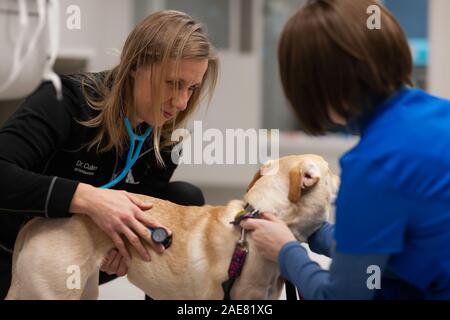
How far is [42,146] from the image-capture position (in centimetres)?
119

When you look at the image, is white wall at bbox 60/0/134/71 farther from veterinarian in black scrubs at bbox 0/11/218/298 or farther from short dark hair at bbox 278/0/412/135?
short dark hair at bbox 278/0/412/135

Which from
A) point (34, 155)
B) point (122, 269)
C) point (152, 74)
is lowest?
point (122, 269)

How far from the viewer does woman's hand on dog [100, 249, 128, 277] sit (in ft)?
3.98

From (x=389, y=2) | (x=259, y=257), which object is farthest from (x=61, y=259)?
(x=389, y=2)

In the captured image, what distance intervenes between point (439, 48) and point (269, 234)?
286 centimetres

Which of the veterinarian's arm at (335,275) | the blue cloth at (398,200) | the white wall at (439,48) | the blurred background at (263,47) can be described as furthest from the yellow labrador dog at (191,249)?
the white wall at (439,48)

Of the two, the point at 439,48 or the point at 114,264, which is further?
the point at 439,48

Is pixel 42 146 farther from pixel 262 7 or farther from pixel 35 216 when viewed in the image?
pixel 262 7

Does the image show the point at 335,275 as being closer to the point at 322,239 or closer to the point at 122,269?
the point at 322,239

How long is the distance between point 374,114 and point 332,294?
0.99ft

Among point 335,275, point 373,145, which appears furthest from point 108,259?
point 373,145

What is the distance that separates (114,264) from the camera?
4.04ft

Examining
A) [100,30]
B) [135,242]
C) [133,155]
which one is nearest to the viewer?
[135,242]

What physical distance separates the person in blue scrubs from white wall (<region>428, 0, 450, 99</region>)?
9.13 ft
